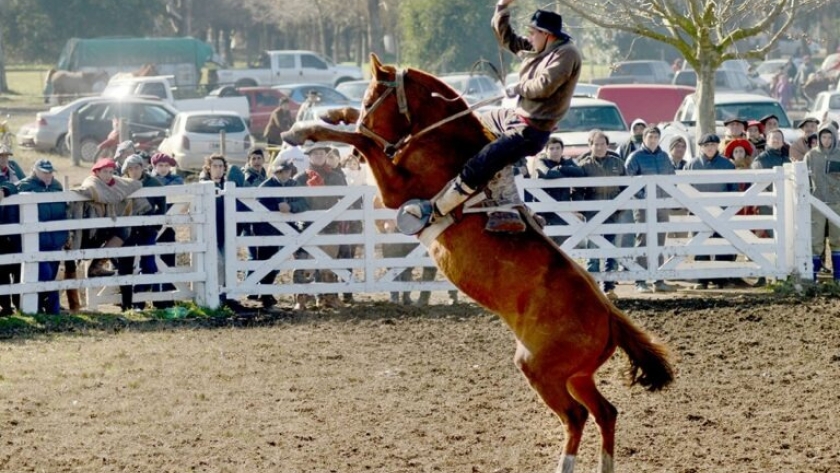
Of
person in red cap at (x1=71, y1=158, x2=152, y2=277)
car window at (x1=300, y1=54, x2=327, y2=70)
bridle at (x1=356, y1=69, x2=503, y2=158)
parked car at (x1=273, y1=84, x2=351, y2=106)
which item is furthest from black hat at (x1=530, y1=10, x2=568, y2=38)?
car window at (x1=300, y1=54, x2=327, y2=70)

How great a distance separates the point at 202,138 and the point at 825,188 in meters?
16.0

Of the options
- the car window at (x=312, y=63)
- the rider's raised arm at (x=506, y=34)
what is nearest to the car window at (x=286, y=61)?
the car window at (x=312, y=63)

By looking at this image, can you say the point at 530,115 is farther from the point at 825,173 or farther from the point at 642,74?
the point at 642,74

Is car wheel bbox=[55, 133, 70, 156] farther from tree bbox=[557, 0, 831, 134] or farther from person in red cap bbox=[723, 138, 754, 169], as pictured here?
person in red cap bbox=[723, 138, 754, 169]

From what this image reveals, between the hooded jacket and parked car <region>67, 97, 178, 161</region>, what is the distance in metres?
18.5

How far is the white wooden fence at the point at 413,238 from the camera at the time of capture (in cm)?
1408

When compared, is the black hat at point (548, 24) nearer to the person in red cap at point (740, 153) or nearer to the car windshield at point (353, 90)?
the person in red cap at point (740, 153)

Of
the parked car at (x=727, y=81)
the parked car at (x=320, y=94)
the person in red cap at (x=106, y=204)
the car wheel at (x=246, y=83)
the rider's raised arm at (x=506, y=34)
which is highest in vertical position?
the car wheel at (x=246, y=83)

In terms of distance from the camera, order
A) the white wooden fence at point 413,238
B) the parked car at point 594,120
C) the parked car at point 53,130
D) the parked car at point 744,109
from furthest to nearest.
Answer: the parked car at point 53,130 → the parked car at point 744,109 → the parked car at point 594,120 → the white wooden fence at point 413,238

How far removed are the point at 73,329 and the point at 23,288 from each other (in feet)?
2.73

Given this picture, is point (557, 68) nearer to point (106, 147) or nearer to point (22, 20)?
point (106, 147)

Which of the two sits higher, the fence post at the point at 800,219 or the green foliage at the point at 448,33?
the green foliage at the point at 448,33

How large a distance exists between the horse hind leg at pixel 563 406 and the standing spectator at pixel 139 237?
755 cm

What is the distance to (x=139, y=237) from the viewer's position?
560 inches
